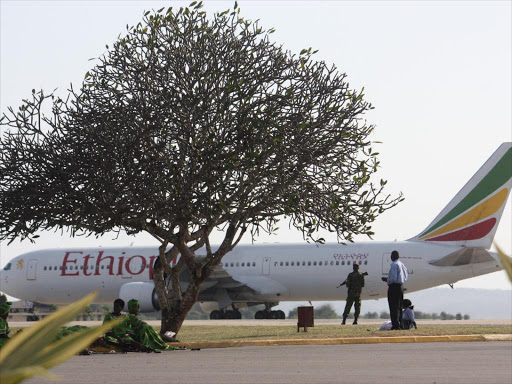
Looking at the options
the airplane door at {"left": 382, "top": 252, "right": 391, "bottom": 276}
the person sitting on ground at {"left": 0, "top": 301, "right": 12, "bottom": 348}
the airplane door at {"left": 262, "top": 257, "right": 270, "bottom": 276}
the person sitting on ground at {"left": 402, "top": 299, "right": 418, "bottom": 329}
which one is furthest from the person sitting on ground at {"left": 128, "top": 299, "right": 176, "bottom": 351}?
the airplane door at {"left": 262, "top": 257, "right": 270, "bottom": 276}

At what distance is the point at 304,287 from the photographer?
3778 centimetres

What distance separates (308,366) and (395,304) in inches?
382

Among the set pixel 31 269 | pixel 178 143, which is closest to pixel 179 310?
pixel 178 143

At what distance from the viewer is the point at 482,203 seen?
33.5 m

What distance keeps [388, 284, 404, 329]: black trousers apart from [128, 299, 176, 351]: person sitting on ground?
6.59 m

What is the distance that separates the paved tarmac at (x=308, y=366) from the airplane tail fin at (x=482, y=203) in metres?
19.0

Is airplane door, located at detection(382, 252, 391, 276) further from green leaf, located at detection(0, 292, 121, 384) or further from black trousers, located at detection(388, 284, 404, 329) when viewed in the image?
green leaf, located at detection(0, 292, 121, 384)

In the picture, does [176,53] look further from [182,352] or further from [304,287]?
[304,287]

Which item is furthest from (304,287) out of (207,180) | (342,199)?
(207,180)

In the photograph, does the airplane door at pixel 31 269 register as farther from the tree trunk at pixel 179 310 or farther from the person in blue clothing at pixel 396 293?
the person in blue clothing at pixel 396 293

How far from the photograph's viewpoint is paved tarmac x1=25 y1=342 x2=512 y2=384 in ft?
29.4

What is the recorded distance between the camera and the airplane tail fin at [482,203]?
33156 millimetres

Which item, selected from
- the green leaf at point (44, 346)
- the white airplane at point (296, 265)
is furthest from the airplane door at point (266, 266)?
the green leaf at point (44, 346)

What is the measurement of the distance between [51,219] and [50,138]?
66.2 inches
